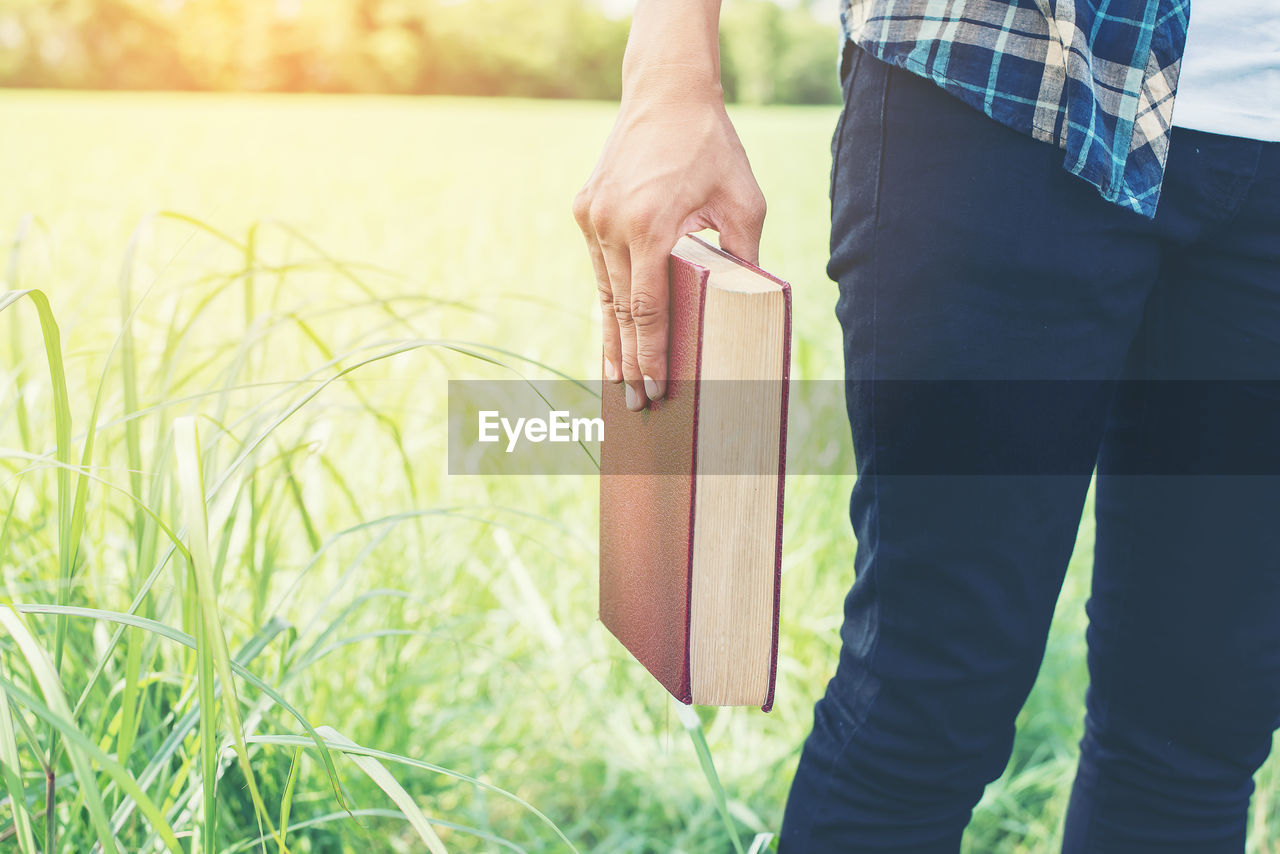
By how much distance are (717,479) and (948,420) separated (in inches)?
5.8

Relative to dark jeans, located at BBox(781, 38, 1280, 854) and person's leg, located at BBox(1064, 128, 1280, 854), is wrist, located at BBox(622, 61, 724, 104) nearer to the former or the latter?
dark jeans, located at BBox(781, 38, 1280, 854)

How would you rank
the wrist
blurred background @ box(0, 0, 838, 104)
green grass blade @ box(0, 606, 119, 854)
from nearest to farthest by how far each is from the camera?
1. green grass blade @ box(0, 606, 119, 854)
2. the wrist
3. blurred background @ box(0, 0, 838, 104)

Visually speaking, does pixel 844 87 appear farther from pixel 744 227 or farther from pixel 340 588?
pixel 340 588

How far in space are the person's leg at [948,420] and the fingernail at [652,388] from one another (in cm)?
12

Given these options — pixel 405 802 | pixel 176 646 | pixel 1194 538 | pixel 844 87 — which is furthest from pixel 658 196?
pixel 176 646

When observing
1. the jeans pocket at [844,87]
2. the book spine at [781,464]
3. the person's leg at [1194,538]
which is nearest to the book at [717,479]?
the book spine at [781,464]

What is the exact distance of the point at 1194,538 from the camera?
643 millimetres

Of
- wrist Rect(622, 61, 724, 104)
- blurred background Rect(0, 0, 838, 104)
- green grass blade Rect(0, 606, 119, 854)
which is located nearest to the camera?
green grass blade Rect(0, 606, 119, 854)

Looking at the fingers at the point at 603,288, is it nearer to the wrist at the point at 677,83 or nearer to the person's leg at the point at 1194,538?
the wrist at the point at 677,83

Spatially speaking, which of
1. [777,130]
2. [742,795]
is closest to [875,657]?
[742,795]

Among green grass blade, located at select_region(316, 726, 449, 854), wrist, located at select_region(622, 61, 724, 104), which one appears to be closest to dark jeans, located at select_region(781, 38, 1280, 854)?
wrist, located at select_region(622, 61, 724, 104)

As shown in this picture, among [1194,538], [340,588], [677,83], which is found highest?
[677,83]

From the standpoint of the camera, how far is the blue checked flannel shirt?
19.9 inches

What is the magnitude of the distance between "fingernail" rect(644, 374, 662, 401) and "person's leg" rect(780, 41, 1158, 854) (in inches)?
4.8
